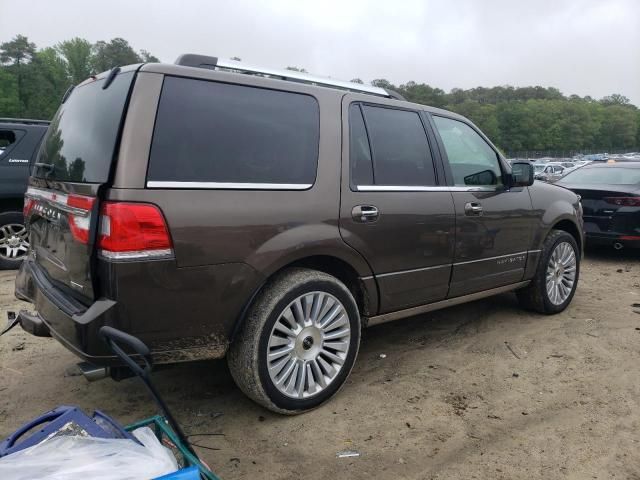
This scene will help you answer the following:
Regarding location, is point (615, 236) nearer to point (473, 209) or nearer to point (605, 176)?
point (605, 176)

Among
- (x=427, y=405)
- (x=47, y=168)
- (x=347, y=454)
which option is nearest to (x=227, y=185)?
(x=47, y=168)

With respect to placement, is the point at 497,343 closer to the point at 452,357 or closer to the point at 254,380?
the point at 452,357

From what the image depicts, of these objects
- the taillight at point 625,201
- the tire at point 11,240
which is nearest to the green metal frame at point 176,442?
the tire at point 11,240

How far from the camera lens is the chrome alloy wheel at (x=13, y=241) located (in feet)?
21.2

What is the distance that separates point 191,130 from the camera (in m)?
2.53

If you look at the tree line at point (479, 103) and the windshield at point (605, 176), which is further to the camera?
the tree line at point (479, 103)

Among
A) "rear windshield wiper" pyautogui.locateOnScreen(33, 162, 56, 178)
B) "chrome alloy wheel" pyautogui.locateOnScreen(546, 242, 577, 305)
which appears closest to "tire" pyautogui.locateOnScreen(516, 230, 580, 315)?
"chrome alloy wheel" pyautogui.locateOnScreen(546, 242, 577, 305)

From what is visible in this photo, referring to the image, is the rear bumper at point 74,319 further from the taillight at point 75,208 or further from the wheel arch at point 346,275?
the wheel arch at point 346,275

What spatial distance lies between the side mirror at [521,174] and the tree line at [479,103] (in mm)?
59518

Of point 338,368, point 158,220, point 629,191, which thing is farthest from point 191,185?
point 629,191

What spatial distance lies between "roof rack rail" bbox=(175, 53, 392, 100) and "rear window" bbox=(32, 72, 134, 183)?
42 centimetres

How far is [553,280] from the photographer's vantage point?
4.86 metres

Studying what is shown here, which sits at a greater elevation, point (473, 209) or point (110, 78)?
point (110, 78)

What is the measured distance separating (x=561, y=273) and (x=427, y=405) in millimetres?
2493
